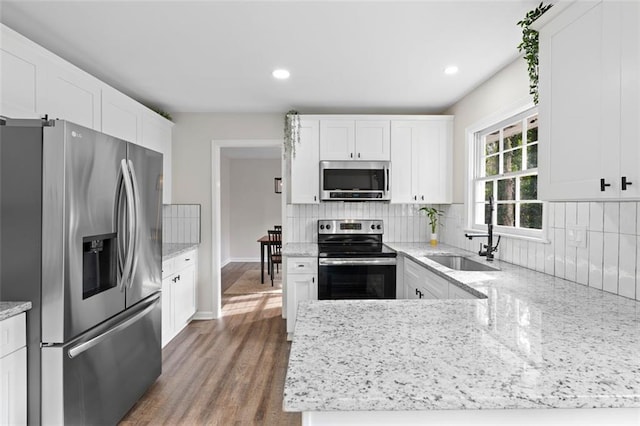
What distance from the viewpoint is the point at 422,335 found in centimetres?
115

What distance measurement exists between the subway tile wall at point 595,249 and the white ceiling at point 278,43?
1.14 m

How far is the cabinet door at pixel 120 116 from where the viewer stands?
2855mm

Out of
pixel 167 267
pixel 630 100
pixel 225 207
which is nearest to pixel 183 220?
pixel 167 267

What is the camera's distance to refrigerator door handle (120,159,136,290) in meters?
2.10

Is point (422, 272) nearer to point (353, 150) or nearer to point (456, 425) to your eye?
point (353, 150)

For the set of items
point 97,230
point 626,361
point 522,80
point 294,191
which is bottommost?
point 626,361

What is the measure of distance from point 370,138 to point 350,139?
0.71 ft

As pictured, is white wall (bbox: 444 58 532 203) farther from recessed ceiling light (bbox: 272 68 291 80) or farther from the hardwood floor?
the hardwood floor

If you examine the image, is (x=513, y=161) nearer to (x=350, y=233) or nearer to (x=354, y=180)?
(x=354, y=180)

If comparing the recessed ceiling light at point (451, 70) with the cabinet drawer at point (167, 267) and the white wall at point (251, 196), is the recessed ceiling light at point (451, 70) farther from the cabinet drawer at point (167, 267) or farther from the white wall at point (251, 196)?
the white wall at point (251, 196)

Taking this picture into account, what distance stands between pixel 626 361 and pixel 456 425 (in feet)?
1.67

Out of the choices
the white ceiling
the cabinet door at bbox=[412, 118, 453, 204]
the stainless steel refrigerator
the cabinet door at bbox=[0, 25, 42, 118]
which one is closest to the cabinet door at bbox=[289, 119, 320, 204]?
the white ceiling

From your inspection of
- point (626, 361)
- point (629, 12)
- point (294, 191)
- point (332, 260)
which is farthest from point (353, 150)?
point (626, 361)

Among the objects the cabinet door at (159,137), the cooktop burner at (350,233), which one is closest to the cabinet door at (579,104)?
the cooktop burner at (350,233)
